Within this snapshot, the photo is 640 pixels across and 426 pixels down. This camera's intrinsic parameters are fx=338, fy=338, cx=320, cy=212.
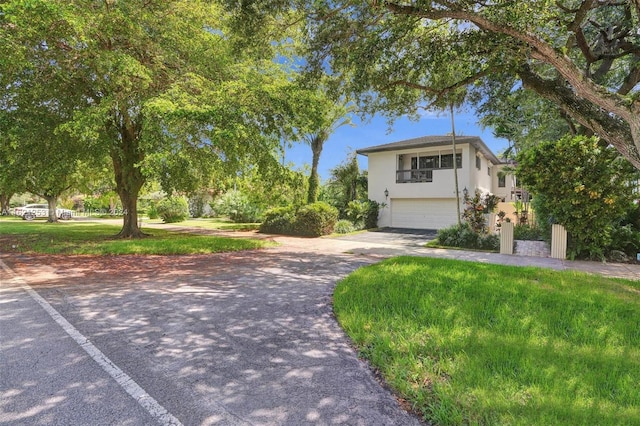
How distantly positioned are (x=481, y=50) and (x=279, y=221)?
13.5 metres

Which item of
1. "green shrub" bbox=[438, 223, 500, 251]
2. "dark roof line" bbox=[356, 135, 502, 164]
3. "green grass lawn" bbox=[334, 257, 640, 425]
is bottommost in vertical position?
"green grass lawn" bbox=[334, 257, 640, 425]

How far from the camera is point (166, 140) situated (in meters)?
9.91

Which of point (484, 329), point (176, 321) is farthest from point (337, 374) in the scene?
point (176, 321)

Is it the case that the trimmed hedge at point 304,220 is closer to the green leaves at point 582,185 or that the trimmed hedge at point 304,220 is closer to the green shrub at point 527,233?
the green shrub at point 527,233

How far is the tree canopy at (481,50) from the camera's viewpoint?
19.2ft

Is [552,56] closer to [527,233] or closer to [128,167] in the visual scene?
[527,233]

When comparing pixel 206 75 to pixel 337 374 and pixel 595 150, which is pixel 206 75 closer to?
pixel 337 374

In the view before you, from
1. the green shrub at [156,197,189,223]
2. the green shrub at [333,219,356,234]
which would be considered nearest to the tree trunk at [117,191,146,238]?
the green shrub at [333,219,356,234]

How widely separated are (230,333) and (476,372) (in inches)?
109

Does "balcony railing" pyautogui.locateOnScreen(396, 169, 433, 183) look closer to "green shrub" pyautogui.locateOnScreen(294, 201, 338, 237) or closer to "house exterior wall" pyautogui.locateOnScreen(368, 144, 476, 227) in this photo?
"house exterior wall" pyautogui.locateOnScreen(368, 144, 476, 227)

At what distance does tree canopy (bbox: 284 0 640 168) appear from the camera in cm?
586

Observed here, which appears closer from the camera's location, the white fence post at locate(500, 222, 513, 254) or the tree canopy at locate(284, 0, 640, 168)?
the tree canopy at locate(284, 0, 640, 168)

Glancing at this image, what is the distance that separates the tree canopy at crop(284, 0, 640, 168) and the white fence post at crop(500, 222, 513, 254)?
4.44 m

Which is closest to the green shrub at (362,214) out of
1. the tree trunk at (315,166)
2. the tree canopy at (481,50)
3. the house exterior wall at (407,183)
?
the house exterior wall at (407,183)
